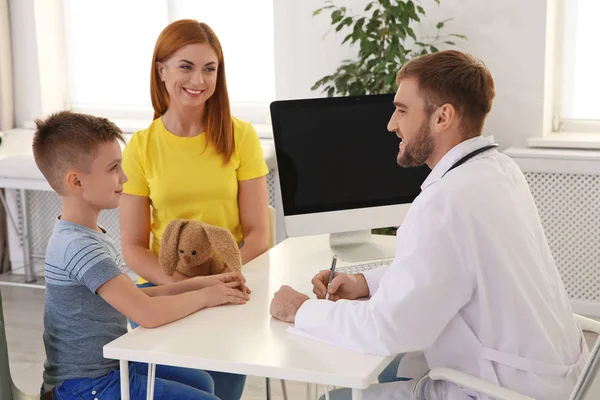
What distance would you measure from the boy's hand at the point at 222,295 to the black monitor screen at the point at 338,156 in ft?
1.43

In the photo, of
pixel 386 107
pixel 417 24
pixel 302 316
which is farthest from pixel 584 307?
pixel 302 316

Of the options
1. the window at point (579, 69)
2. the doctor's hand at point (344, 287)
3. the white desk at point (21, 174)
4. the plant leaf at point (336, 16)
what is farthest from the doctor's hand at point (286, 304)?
the window at point (579, 69)

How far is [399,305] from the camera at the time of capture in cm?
165

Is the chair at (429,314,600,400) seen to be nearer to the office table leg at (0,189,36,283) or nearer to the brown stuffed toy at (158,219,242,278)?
the brown stuffed toy at (158,219,242,278)

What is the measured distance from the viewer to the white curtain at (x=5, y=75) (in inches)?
191

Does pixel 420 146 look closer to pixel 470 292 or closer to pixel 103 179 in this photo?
pixel 470 292

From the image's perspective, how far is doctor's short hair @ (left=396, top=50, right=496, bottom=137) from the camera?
5.93 ft

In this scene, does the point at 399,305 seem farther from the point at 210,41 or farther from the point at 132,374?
the point at 210,41

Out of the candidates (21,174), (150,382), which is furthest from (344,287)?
(21,174)

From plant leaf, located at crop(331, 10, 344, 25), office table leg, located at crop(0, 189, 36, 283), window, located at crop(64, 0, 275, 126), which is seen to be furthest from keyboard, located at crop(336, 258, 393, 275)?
office table leg, located at crop(0, 189, 36, 283)

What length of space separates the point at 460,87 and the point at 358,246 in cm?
85

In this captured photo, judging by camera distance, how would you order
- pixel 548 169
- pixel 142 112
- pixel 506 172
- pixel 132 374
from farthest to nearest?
pixel 142 112
pixel 548 169
pixel 132 374
pixel 506 172

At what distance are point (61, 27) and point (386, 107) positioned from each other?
318 centimetres

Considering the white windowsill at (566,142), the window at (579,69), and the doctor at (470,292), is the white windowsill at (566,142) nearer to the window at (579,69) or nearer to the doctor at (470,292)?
the window at (579,69)
